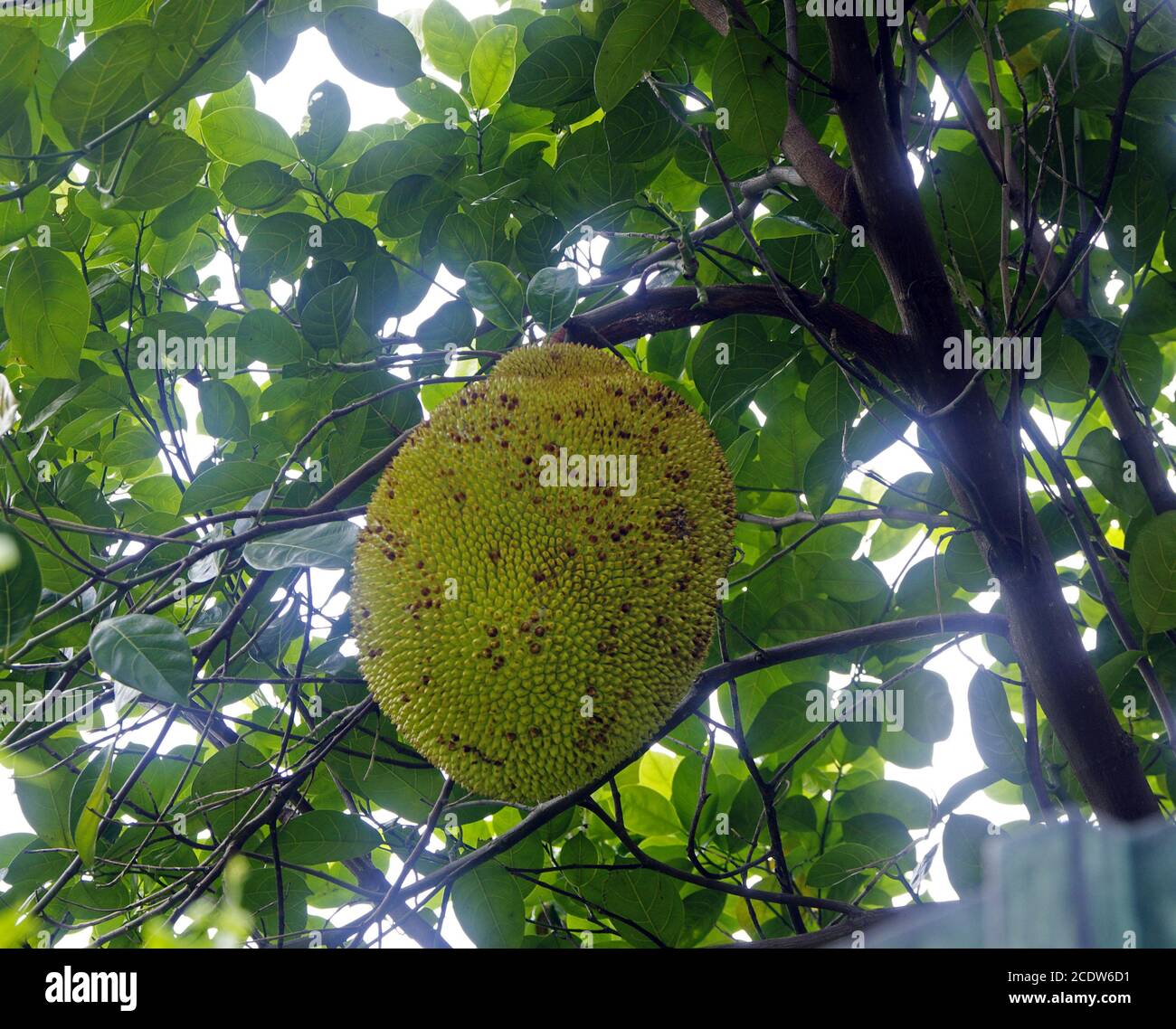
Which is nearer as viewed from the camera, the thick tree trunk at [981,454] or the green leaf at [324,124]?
the thick tree trunk at [981,454]

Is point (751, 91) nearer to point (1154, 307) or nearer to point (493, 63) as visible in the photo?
point (493, 63)

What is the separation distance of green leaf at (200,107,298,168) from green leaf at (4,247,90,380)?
56 cm

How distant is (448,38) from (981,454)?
118cm

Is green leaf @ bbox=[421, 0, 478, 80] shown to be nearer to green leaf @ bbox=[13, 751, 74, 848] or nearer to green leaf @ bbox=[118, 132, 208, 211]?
green leaf @ bbox=[118, 132, 208, 211]

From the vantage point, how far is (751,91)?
3.92 feet

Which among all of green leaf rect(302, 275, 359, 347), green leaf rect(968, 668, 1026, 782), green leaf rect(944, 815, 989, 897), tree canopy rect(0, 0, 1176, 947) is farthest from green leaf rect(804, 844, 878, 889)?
green leaf rect(302, 275, 359, 347)

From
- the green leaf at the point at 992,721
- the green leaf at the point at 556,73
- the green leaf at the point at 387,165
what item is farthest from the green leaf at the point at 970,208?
the green leaf at the point at 387,165

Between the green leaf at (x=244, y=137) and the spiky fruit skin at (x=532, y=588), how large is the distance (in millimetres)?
891

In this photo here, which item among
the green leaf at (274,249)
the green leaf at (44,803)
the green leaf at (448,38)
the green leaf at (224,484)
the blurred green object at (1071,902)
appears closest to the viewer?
the blurred green object at (1071,902)

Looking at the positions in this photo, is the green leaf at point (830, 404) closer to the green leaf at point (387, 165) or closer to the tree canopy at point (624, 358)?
the tree canopy at point (624, 358)

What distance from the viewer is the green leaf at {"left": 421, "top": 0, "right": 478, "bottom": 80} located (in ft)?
5.68

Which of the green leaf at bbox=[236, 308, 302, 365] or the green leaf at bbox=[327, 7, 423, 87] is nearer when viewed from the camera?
the green leaf at bbox=[327, 7, 423, 87]

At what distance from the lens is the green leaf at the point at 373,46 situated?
51.4 inches
